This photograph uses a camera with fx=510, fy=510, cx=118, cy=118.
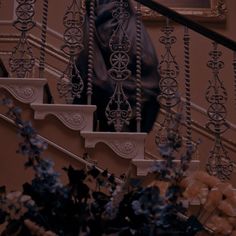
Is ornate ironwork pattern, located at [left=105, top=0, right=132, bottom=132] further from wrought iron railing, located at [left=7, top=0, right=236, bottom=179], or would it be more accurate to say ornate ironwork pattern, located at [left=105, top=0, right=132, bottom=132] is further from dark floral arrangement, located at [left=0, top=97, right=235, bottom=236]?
dark floral arrangement, located at [left=0, top=97, right=235, bottom=236]

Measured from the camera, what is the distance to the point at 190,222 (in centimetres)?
131

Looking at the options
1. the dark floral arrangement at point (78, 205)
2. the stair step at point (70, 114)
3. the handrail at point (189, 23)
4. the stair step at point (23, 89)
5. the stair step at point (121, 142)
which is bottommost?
the stair step at point (121, 142)

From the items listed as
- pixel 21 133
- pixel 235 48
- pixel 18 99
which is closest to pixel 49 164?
pixel 21 133

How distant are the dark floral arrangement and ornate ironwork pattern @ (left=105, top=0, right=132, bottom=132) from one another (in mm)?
1241

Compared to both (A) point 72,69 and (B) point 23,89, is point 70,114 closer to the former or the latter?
(B) point 23,89

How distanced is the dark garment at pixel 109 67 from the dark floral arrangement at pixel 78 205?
4.89ft

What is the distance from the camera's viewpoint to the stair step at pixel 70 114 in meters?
2.38

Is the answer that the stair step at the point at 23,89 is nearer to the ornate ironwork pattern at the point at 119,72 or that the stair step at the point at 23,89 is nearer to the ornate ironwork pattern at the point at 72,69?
the ornate ironwork pattern at the point at 72,69

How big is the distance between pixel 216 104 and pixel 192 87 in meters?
2.08

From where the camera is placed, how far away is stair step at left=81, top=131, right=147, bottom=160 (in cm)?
234

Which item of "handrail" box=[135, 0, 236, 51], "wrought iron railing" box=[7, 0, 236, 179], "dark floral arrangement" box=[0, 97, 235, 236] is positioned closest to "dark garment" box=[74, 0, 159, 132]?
"wrought iron railing" box=[7, 0, 236, 179]

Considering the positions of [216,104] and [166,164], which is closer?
[166,164]

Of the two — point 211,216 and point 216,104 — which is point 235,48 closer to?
point 216,104

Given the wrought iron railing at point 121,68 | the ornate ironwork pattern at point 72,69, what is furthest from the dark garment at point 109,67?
the ornate ironwork pattern at point 72,69
